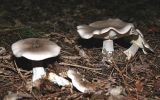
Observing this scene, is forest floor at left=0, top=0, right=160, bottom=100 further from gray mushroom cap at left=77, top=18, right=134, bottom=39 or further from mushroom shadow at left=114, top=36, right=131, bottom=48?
gray mushroom cap at left=77, top=18, right=134, bottom=39

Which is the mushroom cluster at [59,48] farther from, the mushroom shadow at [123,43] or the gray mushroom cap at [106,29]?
the mushroom shadow at [123,43]

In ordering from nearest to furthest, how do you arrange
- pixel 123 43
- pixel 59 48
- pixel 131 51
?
pixel 59 48 < pixel 131 51 < pixel 123 43

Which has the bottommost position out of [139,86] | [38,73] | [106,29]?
[139,86]

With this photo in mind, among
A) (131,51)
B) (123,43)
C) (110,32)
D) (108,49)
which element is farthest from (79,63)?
(123,43)

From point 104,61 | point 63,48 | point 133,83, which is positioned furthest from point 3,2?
point 133,83

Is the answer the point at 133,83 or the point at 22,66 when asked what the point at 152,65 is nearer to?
the point at 133,83

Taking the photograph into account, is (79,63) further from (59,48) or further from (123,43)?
(123,43)
